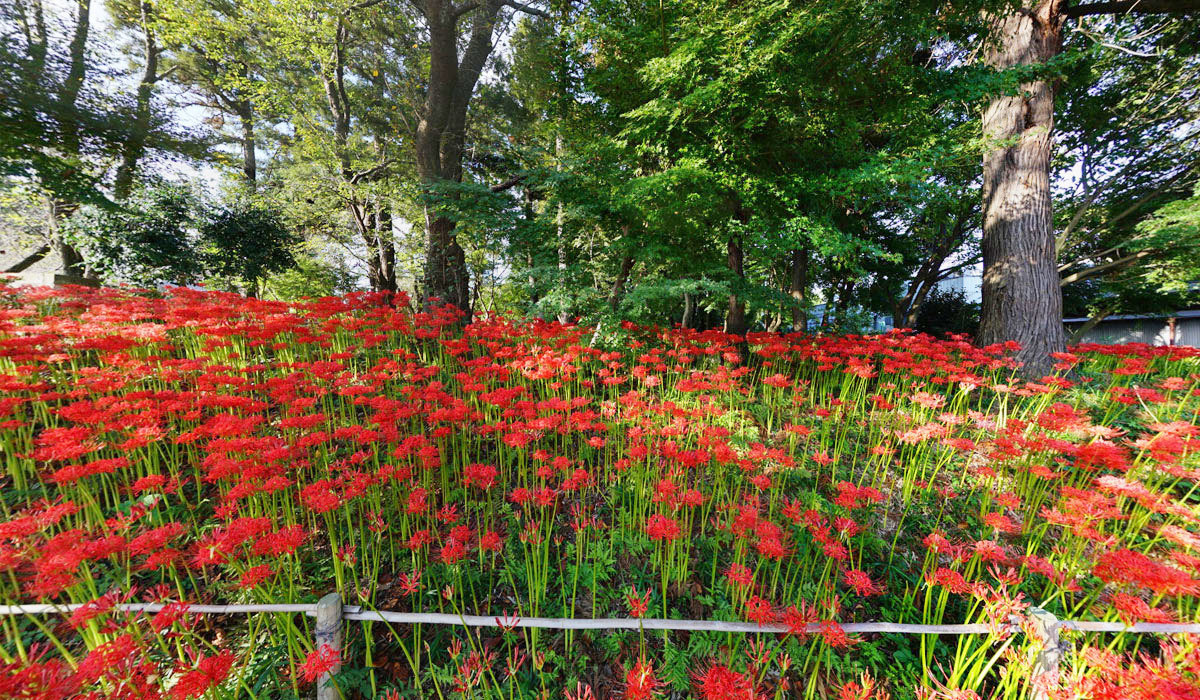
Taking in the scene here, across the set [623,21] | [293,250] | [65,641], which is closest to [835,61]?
[623,21]

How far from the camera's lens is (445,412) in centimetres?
237

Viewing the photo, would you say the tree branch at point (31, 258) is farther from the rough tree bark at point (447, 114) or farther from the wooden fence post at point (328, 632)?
the wooden fence post at point (328, 632)

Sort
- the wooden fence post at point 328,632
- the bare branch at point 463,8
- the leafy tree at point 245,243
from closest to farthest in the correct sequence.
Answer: the wooden fence post at point 328,632
the bare branch at point 463,8
the leafy tree at point 245,243

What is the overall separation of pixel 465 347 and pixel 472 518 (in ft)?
5.04

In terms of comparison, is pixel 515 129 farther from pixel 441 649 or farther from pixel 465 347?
pixel 441 649

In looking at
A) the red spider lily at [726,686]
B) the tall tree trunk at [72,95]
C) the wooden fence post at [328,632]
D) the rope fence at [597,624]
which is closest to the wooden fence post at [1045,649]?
the rope fence at [597,624]

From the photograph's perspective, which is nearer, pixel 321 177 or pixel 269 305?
pixel 269 305

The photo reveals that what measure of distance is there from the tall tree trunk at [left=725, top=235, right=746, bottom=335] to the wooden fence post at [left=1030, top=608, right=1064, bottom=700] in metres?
4.15

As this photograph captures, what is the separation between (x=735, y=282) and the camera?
509 centimetres

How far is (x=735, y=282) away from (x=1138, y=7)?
18.4 ft

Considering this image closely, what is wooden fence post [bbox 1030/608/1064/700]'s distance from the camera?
4.50 feet

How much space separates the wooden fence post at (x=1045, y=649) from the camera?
1.37m

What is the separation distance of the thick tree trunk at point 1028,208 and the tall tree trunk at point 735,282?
3.09 m

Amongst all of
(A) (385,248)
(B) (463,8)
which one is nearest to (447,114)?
(B) (463,8)
